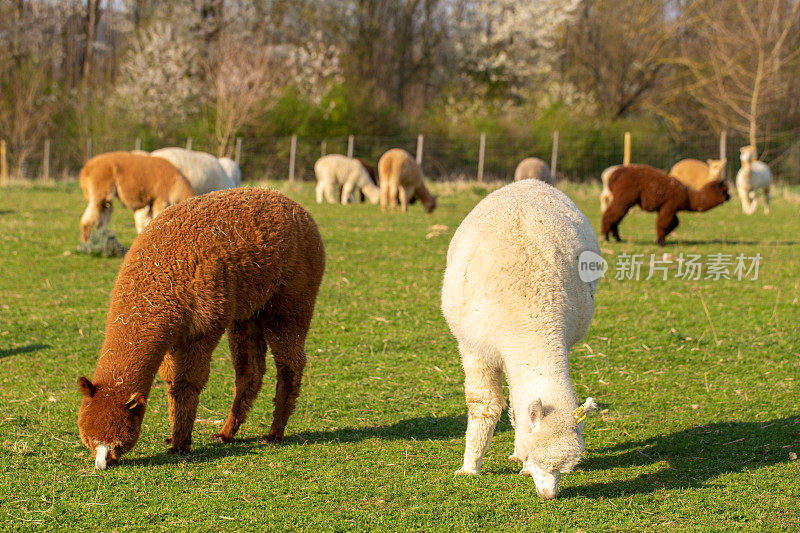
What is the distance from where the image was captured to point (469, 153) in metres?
32.3

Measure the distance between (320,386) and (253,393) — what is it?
121 centimetres

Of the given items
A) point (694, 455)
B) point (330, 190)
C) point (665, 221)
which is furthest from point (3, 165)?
point (694, 455)

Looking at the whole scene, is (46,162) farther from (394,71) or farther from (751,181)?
(751,181)

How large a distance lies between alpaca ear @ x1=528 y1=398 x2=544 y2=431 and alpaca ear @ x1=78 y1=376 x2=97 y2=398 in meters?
2.33

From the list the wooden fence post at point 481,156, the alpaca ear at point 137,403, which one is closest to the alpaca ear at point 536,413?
the alpaca ear at point 137,403

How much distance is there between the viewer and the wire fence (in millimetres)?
31391

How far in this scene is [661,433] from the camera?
16.8 feet

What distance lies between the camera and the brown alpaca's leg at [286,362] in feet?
15.6

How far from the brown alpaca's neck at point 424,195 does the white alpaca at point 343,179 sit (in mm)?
3274

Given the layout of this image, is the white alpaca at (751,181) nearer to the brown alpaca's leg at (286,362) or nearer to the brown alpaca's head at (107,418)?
the brown alpaca's leg at (286,362)

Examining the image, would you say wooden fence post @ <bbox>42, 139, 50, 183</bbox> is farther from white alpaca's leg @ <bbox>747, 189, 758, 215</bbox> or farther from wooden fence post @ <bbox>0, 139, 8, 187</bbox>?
white alpaca's leg @ <bbox>747, 189, 758, 215</bbox>

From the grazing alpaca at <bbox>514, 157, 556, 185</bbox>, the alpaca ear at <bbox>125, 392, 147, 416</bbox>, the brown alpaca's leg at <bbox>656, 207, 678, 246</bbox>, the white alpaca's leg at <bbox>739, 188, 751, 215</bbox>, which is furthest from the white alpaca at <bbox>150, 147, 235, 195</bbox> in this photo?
the white alpaca's leg at <bbox>739, 188, 751, 215</bbox>

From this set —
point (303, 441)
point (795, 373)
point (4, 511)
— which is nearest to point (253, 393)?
point (303, 441)

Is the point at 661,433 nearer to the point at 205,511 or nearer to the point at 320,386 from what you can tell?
Answer: the point at 320,386
